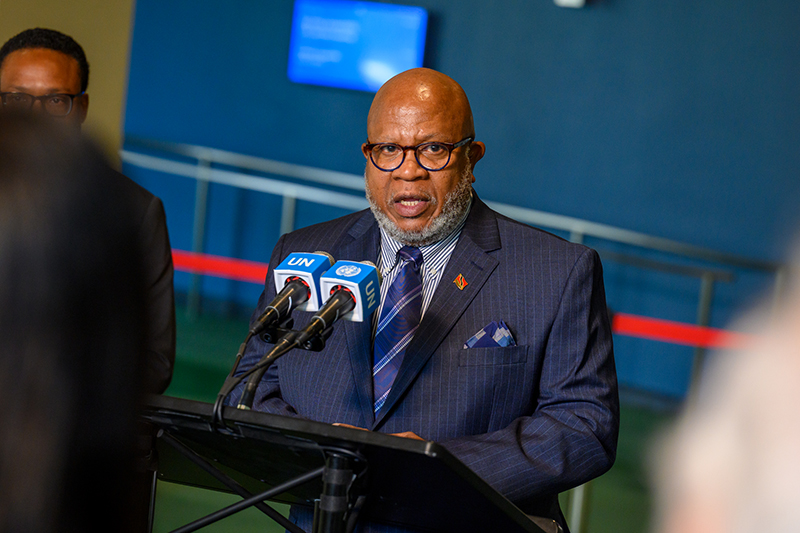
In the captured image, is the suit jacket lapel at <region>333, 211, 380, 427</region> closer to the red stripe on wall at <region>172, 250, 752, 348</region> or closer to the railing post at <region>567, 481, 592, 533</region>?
the railing post at <region>567, 481, 592, 533</region>

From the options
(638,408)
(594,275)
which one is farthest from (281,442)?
(638,408)

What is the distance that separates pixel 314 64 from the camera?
7.06 m

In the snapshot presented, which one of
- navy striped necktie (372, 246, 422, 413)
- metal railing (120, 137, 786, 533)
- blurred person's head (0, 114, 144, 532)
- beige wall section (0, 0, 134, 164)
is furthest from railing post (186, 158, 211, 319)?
blurred person's head (0, 114, 144, 532)

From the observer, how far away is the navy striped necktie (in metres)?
1.86

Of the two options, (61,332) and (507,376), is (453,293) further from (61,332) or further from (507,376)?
(61,332)

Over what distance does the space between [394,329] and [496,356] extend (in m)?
0.23

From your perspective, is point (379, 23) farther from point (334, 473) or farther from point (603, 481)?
point (334, 473)

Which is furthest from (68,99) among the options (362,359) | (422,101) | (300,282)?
(300,282)

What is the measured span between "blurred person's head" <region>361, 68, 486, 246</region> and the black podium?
733mm

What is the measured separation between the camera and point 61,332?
0.59 meters

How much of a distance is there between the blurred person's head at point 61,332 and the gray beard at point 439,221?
1.37 m

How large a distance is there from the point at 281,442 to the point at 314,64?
245 inches

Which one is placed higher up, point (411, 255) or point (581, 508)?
point (411, 255)

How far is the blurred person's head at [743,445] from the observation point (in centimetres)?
401
